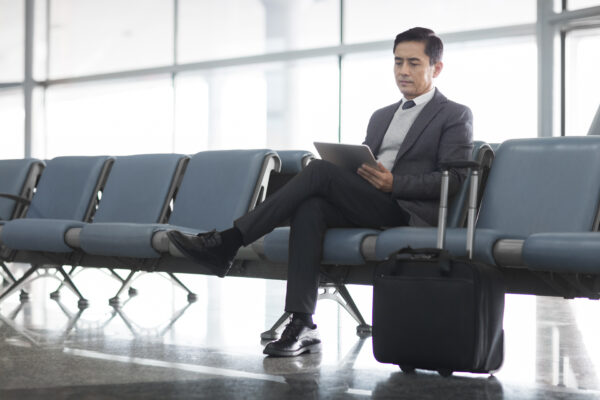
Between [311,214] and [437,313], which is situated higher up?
[311,214]

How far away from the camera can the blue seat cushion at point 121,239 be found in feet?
12.5

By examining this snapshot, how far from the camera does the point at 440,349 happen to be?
2.47m

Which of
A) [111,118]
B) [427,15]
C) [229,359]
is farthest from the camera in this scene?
[111,118]

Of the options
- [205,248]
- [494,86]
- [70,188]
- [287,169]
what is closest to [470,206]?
[205,248]

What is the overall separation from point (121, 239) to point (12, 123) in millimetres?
7940

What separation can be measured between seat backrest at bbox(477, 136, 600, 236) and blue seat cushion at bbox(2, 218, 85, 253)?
2140mm

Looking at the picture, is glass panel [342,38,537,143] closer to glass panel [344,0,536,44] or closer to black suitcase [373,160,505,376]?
glass panel [344,0,536,44]

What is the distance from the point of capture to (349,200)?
306 centimetres

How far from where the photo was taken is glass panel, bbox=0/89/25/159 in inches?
431

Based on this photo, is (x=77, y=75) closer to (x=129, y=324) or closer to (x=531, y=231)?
(x=129, y=324)

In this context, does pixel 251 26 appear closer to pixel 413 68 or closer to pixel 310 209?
pixel 413 68

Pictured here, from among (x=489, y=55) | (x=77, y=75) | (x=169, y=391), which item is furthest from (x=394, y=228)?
(x=77, y=75)

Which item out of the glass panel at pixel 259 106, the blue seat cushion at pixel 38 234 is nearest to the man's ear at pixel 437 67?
the blue seat cushion at pixel 38 234

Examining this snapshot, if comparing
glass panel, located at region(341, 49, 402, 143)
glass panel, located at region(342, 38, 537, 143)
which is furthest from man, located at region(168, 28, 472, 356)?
glass panel, located at region(341, 49, 402, 143)
